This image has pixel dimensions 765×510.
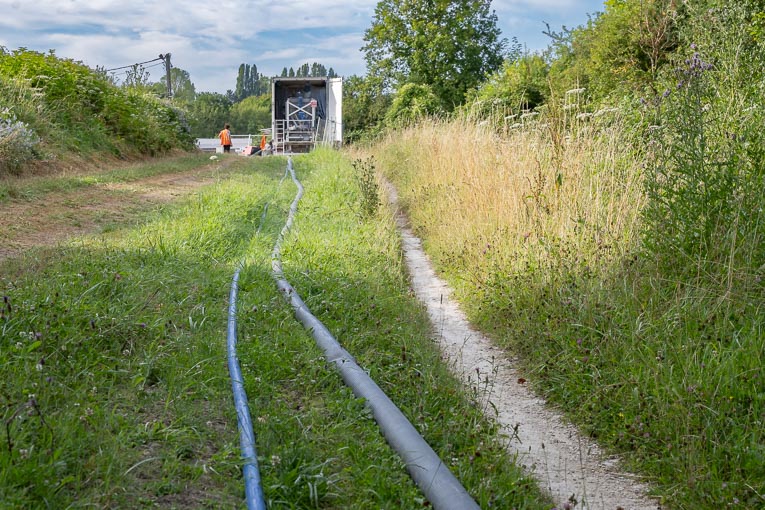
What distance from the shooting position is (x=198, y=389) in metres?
3.72

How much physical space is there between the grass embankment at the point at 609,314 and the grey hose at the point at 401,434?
111 cm

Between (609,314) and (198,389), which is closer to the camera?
(198,389)

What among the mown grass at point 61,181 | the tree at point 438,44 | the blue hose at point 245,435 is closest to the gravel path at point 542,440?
the blue hose at point 245,435

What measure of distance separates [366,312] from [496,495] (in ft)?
8.44

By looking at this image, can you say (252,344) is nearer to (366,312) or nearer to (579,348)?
(366,312)

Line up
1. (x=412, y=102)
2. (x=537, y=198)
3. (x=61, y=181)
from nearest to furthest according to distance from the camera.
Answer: (x=537, y=198) → (x=61, y=181) → (x=412, y=102)

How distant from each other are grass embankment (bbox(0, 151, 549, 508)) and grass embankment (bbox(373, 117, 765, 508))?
27.9 inches

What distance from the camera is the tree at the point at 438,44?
1494 inches

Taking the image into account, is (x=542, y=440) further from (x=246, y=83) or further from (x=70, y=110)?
(x=246, y=83)

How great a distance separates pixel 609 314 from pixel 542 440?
4.02 feet

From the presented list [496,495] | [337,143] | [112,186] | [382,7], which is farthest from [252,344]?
[382,7]

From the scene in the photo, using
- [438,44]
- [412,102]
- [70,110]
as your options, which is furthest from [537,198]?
[438,44]

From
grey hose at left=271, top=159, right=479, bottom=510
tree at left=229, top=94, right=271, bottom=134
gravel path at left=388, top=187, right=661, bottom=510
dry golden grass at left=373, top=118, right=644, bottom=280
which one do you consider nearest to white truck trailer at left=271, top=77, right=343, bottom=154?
dry golden grass at left=373, top=118, right=644, bottom=280

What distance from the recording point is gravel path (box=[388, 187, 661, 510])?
3.35m
